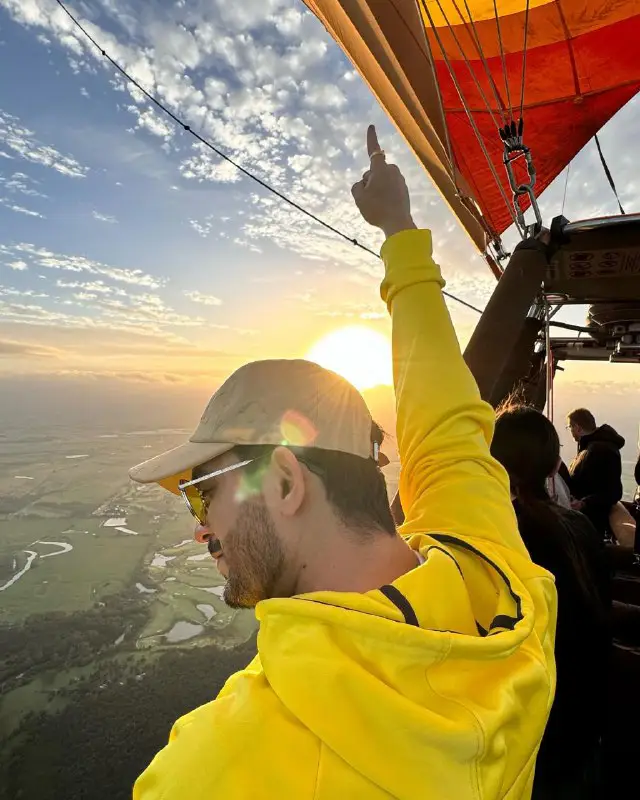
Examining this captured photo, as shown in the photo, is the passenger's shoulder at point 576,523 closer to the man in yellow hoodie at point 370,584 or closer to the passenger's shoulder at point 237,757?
the man in yellow hoodie at point 370,584

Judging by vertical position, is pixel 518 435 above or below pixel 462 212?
below

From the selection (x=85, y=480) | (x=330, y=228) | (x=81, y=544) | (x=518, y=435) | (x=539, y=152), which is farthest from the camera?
(x=85, y=480)

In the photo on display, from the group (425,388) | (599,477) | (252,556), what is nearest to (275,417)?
(252,556)

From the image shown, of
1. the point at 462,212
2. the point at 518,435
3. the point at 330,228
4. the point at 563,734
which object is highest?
the point at 462,212

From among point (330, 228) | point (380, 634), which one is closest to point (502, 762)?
point (380, 634)

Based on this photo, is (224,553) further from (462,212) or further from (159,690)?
(159,690)

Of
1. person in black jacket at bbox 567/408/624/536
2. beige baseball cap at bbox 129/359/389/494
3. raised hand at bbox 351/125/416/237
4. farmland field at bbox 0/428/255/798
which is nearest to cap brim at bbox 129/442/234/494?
beige baseball cap at bbox 129/359/389/494
